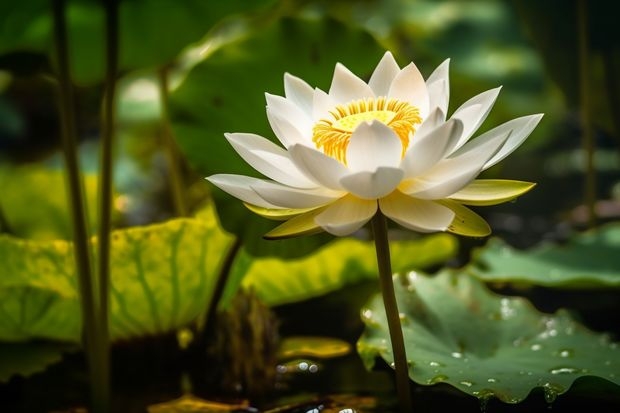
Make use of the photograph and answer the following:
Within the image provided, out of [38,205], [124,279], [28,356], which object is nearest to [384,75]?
[124,279]

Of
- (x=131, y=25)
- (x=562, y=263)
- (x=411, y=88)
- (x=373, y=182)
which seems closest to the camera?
(x=373, y=182)

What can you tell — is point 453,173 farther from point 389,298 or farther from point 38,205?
point 38,205

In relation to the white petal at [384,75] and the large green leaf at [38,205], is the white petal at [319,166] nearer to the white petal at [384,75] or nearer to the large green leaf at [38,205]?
the white petal at [384,75]

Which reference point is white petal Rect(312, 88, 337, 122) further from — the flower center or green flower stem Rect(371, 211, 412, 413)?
green flower stem Rect(371, 211, 412, 413)

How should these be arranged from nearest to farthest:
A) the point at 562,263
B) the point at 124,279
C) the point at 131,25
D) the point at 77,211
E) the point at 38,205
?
the point at 77,211 → the point at 124,279 → the point at 131,25 → the point at 562,263 → the point at 38,205

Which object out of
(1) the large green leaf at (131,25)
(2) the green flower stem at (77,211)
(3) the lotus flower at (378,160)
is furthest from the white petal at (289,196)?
(1) the large green leaf at (131,25)

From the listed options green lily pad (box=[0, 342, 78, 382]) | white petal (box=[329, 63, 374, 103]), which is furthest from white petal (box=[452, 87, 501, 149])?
green lily pad (box=[0, 342, 78, 382])

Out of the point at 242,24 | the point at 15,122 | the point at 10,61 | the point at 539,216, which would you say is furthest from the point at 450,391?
the point at 15,122
